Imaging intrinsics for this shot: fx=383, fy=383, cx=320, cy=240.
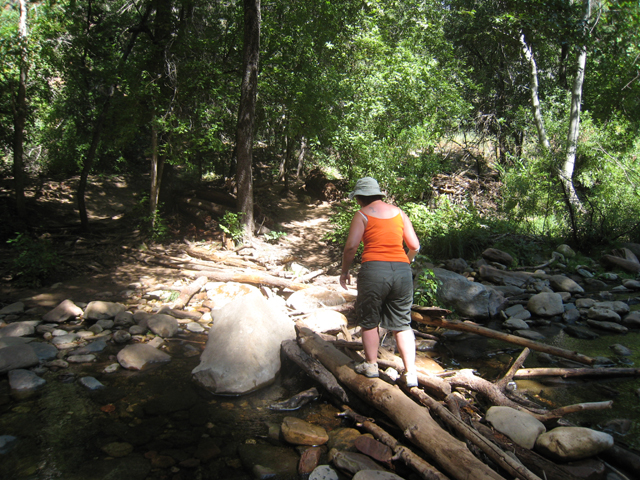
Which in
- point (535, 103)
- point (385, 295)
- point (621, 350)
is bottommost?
point (621, 350)

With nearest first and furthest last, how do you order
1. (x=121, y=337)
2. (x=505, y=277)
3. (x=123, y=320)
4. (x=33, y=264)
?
1. (x=121, y=337)
2. (x=123, y=320)
3. (x=33, y=264)
4. (x=505, y=277)

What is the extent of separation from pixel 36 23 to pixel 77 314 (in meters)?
8.07

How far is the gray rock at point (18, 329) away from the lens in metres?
4.80

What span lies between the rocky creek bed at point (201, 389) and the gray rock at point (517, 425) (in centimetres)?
28

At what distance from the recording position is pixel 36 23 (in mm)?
9273

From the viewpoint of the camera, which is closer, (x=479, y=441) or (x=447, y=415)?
(x=479, y=441)

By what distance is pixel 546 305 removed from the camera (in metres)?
6.60

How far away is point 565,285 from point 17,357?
896 centimetres

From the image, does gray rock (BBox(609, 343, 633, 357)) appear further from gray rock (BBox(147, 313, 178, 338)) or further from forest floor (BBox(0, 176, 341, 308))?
gray rock (BBox(147, 313, 178, 338))

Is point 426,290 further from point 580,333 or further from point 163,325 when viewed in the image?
point 163,325

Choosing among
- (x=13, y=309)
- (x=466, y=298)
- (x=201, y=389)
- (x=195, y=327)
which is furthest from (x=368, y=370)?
(x=13, y=309)

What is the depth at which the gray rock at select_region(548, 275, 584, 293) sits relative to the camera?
7668 mm

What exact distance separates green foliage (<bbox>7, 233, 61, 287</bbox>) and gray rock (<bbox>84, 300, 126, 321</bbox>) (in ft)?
6.81

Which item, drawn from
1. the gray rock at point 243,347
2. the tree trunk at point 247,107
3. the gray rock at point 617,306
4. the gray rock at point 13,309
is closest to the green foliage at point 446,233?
the gray rock at point 617,306
